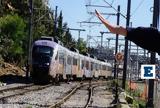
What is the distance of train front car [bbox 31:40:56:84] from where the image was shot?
40.3m

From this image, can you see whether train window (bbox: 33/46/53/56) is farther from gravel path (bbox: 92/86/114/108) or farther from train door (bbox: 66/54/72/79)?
train door (bbox: 66/54/72/79)

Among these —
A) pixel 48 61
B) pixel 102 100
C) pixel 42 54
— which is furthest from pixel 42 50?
pixel 102 100

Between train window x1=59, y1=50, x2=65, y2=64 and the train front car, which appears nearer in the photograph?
the train front car

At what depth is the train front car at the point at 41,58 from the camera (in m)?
40.3

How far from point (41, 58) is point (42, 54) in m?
0.30

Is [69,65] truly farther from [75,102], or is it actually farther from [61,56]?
[75,102]

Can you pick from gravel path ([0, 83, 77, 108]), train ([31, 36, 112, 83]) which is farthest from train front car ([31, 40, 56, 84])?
gravel path ([0, 83, 77, 108])

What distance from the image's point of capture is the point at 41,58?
40.6 m

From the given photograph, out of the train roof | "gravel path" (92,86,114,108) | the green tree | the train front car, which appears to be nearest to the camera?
"gravel path" (92,86,114,108)

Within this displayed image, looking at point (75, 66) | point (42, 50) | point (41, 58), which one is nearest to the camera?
point (41, 58)

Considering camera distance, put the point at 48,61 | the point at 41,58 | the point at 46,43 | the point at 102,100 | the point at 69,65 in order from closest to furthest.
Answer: the point at 102,100, the point at 48,61, the point at 41,58, the point at 46,43, the point at 69,65

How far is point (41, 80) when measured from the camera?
138ft

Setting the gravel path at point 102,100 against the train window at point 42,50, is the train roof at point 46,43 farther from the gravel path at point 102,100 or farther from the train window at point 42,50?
the gravel path at point 102,100

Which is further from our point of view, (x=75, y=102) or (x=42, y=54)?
(x=42, y=54)
